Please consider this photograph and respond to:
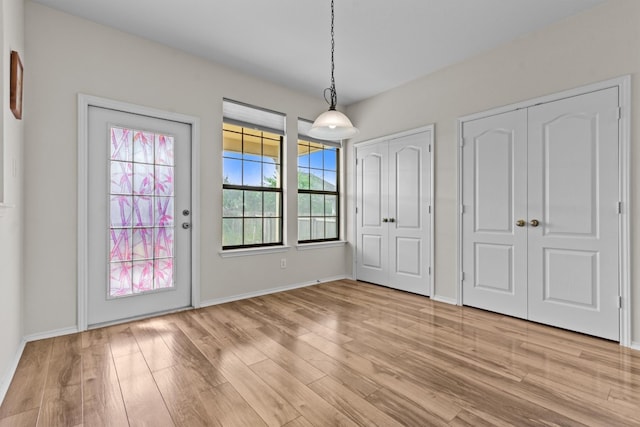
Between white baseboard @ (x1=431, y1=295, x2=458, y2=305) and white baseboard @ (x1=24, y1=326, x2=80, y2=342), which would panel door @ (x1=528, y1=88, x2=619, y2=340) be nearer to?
white baseboard @ (x1=431, y1=295, x2=458, y2=305)

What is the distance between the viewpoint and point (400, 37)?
10.3 feet

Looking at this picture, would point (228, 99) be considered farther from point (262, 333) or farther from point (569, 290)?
point (569, 290)

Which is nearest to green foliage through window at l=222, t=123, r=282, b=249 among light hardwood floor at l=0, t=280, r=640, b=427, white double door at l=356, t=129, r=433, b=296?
light hardwood floor at l=0, t=280, r=640, b=427

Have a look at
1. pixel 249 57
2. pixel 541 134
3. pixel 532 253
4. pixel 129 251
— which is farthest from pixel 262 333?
pixel 541 134

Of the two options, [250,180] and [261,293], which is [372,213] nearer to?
[250,180]

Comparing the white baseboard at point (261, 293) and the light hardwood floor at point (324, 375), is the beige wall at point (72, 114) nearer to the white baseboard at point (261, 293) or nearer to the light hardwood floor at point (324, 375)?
the white baseboard at point (261, 293)

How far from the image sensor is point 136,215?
3.14 m

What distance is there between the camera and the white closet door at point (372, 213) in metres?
4.49

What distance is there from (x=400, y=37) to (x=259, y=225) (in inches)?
106

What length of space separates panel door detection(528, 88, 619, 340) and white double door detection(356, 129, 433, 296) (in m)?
1.18

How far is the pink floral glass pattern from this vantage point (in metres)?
3.04

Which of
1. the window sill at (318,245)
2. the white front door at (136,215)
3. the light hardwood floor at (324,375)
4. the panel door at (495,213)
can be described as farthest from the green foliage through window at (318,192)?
the panel door at (495,213)

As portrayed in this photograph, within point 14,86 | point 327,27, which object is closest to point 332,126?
point 327,27

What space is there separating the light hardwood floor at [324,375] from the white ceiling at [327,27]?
9.22ft
